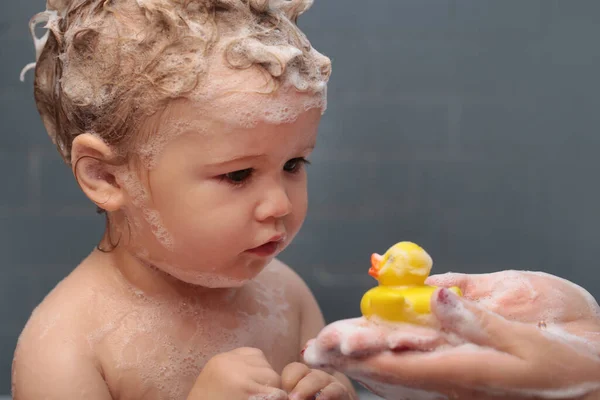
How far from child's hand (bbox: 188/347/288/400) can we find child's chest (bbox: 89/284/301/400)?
0.07m

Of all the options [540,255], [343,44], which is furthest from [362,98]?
[540,255]

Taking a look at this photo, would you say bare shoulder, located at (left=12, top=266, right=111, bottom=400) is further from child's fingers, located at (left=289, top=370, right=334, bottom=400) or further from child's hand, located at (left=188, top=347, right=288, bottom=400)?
child's fingers, located at (left=289, top=370, right=334, bottom=400)

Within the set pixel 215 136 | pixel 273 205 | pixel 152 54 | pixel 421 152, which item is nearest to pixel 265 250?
pixel 273 205

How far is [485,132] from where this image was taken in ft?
5.09

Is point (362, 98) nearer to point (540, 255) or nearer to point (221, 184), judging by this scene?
point (540, 255)

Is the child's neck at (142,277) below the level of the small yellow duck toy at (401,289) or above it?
below

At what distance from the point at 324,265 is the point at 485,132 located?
0.45 m

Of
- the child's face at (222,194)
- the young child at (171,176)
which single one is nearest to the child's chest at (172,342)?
the young child at (171,176)

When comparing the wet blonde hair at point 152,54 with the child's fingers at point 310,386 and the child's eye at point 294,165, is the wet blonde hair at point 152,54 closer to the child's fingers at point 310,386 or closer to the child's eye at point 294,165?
the child's eye at point 294,165

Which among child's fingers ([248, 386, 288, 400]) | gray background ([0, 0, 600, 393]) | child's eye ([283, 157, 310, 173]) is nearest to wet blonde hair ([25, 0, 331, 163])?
child's eye ([283, 157, 310, 173])

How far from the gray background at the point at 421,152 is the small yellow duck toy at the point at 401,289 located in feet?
2.22

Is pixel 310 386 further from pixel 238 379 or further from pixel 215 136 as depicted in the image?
pixel 215 136

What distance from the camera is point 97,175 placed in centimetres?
106

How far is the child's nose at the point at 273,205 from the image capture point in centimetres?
100
